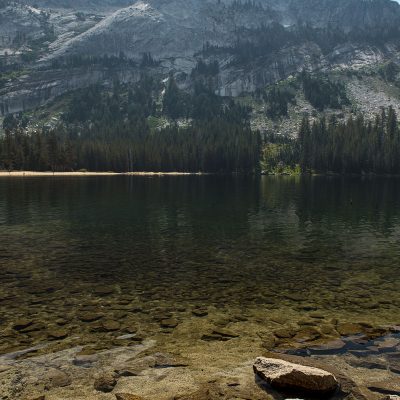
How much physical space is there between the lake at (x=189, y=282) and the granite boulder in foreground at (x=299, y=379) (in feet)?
9.86

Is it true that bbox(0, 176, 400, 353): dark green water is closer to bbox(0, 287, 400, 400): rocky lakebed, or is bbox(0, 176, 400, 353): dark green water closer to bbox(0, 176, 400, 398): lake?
bbox(0, 176, 400, 398): lake

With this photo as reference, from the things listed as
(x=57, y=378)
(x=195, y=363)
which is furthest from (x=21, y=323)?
(x=195, y=363)

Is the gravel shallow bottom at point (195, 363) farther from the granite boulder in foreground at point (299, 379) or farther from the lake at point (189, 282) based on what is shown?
the granite boulder in foreground at point (299, 379)

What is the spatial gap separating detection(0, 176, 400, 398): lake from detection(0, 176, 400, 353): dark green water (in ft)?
0.33

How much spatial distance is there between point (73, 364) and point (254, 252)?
24.8m

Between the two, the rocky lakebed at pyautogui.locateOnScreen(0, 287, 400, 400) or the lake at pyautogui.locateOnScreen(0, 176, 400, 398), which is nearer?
the rocky lakebed at pyautogui.locateOnScreen(0, 287, 400, 400)

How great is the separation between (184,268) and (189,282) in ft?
13.1

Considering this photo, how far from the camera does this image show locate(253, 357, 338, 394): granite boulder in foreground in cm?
1280

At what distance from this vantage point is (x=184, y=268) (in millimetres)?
31156

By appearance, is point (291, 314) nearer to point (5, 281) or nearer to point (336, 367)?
point (336, 367)

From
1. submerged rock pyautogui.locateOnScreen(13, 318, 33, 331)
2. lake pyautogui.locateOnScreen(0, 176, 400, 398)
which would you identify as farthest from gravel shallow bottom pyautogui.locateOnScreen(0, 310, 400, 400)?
submerged rock pyautogui.locateOnScreen(13, 318, 33, 331)

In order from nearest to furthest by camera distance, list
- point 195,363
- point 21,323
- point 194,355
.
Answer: point 195,363 < point 194,355 < point 21,323

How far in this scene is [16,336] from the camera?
1780 centimetres

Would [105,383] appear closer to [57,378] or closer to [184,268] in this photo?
[57,378]
